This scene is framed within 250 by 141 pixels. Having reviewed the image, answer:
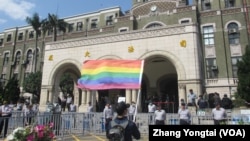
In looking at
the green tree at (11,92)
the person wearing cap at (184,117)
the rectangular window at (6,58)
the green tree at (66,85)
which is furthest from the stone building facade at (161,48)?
the green tree at (11,92)

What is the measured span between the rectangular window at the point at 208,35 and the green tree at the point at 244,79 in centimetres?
694

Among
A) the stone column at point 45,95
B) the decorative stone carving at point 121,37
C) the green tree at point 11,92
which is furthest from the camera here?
the green tree at point 11,92

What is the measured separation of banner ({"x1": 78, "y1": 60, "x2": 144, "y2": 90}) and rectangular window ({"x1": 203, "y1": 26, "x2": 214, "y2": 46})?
68.1 feet

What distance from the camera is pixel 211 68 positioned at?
2686 cm

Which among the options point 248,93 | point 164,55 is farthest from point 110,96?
point 248,93

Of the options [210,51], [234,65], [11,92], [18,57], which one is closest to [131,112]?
[210,51]

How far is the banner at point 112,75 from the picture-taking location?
8.92 metres

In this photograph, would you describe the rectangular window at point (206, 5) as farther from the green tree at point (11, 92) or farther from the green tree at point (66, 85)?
the green tree at point (11, 92)

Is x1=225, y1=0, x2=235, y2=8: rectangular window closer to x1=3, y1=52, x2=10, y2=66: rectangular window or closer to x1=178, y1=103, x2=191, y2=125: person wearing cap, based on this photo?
x1=178, y1=103, x2=191, y2=125: person wearing cap

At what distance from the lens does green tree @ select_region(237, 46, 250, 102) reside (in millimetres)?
19422

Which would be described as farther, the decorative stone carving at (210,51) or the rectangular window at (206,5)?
the rectangular window at (206,5)

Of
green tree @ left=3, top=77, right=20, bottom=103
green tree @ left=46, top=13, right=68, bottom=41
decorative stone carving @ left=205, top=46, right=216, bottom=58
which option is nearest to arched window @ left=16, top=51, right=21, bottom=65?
green tree @ left=46, top=13, right=68, bottom=41

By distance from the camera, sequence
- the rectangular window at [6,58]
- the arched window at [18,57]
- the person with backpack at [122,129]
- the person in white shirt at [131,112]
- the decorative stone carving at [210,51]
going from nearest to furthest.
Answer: the person with backpack at [122,129] → the person in white shirt at [131,112] → the decorative stone carving at [210,51] → the arched window at [18,57] → the rectangular window at [6,58]

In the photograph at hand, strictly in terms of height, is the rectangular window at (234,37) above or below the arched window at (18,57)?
below
